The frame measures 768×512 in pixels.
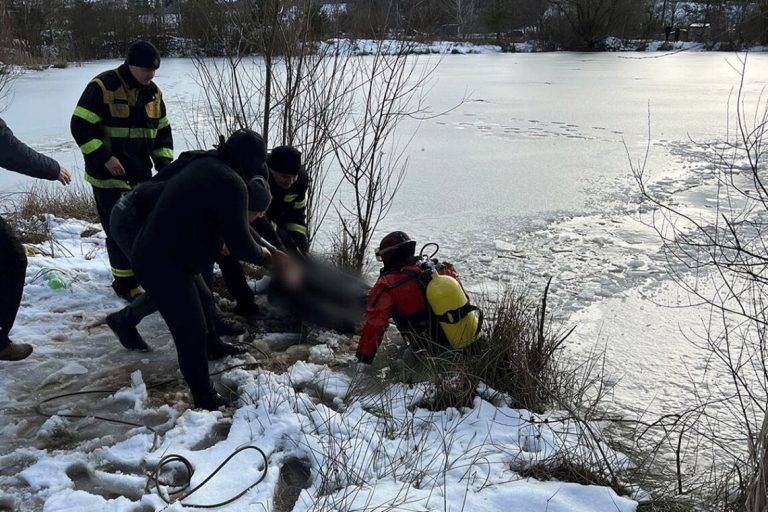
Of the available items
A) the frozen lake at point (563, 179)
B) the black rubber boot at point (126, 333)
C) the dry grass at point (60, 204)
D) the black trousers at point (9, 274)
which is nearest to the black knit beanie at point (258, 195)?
the black rubber boot at point (126, 333)

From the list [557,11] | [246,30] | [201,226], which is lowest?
[201,226]

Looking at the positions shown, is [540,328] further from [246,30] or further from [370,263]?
[246,30]

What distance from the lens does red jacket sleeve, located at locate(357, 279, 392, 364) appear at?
129 inches

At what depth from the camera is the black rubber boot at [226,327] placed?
3650mm

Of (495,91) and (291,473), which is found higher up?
(495,91)

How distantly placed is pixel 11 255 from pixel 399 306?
1.95 meters

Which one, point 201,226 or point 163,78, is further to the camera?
point 163,78

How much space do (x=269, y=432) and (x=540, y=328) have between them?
5.01 ft

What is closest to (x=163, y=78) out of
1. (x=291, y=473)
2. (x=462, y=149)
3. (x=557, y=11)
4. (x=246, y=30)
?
(x=462, y=149)

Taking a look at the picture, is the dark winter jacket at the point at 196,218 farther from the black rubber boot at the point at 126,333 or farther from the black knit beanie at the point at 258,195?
the black rubber boot at the point at 126,333

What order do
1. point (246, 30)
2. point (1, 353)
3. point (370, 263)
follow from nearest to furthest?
1. point (1, 353)
2. point (246, 30)
3. point (370, 263)

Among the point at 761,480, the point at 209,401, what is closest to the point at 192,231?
the point at 209,401

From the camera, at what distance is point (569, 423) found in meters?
2.85

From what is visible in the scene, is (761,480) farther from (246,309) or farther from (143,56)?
(143,56)
